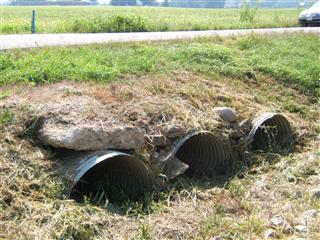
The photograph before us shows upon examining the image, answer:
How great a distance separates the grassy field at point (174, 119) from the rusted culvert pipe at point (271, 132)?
7.4 inches

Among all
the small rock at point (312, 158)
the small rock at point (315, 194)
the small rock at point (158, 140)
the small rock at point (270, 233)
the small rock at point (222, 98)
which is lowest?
the small rock at point (312, 158)

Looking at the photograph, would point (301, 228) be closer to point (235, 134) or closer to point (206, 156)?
point (206, 156)

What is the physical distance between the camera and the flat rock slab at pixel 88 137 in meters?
5.95

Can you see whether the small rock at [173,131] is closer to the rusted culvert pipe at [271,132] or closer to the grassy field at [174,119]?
the grassy field at [174,119]

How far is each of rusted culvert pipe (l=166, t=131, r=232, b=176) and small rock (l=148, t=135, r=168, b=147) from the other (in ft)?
1.63

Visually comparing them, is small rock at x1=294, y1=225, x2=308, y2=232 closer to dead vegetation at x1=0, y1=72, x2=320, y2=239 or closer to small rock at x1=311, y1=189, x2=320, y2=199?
dead vegetation at x1=0, y1=72, x2=320, y2=239

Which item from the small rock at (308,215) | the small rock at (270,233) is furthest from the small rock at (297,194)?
the small rock at (270,233)

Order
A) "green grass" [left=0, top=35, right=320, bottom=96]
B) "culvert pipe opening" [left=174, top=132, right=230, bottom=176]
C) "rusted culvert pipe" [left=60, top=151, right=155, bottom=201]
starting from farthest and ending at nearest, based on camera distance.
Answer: "green grass" [left=0, top=35, right=320, bottom=96] → "culvert pipe opening" [left=174, top=132, right=230, bottom=176] → "rusted culvert pipe" [left=60, top=151, right=155, bottom=201]

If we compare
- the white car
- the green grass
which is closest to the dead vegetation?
the green grass

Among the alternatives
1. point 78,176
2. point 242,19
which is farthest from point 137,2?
point 78,176

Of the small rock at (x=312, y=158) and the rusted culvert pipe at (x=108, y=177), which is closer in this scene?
the rusted culvert pipe at (x=108, y=177)

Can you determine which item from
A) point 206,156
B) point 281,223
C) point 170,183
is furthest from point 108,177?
point 281,223

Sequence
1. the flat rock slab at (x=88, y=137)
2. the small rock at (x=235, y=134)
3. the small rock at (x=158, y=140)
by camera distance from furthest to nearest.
→ the small rock at (x=235, y=134) < the small rock at (x=158, y=140) < the flat rock slab at (x=88, y=137)

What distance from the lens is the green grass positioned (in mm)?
7891
